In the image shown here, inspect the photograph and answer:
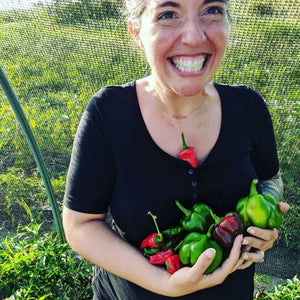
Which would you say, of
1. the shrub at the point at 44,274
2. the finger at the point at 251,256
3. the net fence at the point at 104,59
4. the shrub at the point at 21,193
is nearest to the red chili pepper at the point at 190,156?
the finger at the point at 251,256

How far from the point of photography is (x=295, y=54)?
231cm

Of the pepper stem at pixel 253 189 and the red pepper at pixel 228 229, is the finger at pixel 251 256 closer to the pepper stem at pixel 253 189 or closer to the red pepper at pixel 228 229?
the red pepper at pixel 228 229

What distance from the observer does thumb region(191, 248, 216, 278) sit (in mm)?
1103

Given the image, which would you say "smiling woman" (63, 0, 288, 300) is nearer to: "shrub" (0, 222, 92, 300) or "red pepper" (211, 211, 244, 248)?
"red pepper" (211, 211, 244, 248)

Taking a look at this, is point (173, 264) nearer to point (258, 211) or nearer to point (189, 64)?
point (258, 211)

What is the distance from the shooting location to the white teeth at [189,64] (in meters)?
1.20

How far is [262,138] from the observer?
4.92ft

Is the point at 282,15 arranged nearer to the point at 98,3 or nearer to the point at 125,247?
the point at 98,3

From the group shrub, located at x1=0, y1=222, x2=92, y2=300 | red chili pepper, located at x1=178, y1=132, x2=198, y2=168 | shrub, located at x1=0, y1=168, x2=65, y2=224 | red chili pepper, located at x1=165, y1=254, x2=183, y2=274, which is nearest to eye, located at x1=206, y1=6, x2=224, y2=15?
red chili pepper, located at x1=178, y1=132, x2=198, y2=168

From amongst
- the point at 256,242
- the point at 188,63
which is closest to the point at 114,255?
the point at 256,242

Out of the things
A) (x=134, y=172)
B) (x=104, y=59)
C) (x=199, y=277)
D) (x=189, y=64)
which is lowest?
(x=199, y=277)

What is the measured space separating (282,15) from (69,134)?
1.86 meters

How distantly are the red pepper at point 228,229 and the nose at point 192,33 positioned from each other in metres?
0.59

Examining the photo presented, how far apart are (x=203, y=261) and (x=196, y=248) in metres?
0.14
